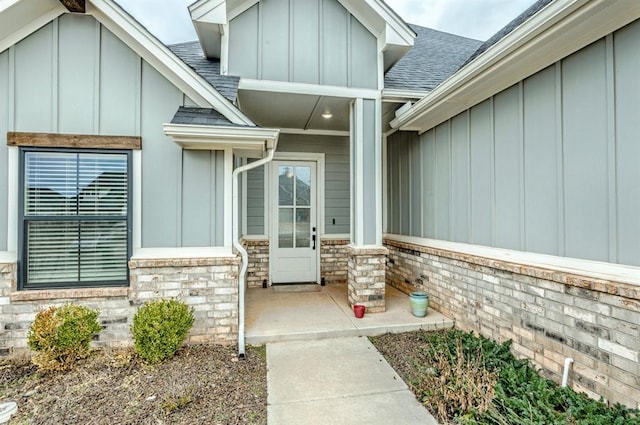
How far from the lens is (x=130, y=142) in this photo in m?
3.62

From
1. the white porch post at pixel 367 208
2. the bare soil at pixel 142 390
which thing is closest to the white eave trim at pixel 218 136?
the white porch post at pixel 367 208

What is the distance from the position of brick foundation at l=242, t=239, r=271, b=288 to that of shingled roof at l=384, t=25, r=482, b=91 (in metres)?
3.73

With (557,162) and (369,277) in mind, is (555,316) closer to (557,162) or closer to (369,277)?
(557,162)

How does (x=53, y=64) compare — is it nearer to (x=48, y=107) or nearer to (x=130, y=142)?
(x=48, y=107)

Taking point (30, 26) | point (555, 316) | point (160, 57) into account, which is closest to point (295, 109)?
point (160, 57)

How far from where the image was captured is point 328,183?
670 cm

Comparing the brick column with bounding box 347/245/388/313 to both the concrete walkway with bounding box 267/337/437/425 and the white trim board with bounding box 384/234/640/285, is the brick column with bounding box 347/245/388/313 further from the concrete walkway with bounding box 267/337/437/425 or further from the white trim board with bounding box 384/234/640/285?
the white trim board with bounding box 384/234/640/285

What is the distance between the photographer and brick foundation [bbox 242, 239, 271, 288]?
632cm

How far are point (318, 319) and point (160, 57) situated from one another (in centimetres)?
375

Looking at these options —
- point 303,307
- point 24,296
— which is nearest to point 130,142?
point 24,296

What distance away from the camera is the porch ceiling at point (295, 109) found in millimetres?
4750

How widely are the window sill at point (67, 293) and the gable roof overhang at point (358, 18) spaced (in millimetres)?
3361

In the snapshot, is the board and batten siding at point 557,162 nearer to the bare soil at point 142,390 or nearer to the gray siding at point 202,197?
the bare soil at point 142,390

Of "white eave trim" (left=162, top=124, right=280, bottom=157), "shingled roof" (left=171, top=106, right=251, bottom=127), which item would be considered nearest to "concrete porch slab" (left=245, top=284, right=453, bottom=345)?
"white eave trim" (left=162, top=124, right=280, bottom=157)
